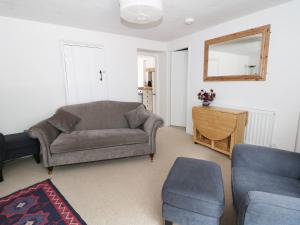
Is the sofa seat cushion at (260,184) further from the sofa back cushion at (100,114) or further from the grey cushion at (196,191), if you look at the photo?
the sofa back cushion at (100,114)

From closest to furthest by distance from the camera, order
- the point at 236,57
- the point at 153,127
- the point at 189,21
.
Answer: the point at 153,127
the point at 189,21
the point at 236,57

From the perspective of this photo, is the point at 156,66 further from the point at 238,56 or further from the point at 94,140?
the point at 94,140

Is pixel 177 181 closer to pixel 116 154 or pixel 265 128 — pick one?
pixel 116 154

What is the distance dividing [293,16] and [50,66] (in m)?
3.74

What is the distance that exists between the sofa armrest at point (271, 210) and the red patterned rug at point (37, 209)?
1.36 meters

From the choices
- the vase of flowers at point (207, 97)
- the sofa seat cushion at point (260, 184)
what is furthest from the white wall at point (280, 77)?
the sofa seat cushion at point (260, 184)

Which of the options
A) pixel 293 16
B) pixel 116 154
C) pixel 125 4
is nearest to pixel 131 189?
pixel 116 154

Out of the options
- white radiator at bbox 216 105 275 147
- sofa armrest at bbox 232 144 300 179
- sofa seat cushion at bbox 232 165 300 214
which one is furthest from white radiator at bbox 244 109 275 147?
sofa seat cushion at bbox 232 165 300 214

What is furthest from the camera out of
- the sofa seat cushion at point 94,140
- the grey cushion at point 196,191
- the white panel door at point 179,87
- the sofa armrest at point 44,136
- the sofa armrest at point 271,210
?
the white panel door at point 179,87

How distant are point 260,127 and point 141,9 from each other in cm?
241

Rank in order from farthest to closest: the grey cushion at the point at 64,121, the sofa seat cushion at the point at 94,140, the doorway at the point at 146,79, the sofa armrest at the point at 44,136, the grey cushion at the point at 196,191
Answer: the doorway at the point at 146,79 < the grey cushion at the point at 64,121 < the sofa seat cushion at the point at 94,140 < the sofa armrest at the point at 44,136 < the grey cushion at the point at 196,191

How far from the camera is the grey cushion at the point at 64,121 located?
8.34 feet

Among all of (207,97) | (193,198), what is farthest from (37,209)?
(207,97)

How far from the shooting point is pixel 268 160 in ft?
5.06
